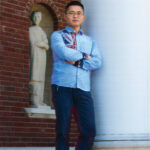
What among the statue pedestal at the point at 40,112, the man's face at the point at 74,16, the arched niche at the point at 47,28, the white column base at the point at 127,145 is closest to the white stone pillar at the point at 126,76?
the white column base at the point at 127,145

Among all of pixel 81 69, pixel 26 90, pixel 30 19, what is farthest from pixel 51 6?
pixel 81 69

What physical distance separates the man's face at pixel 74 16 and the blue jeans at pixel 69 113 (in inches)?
20.1

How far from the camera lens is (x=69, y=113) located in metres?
3.44

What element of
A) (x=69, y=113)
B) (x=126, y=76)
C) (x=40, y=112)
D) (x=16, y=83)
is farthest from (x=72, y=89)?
(x=40, y=112)

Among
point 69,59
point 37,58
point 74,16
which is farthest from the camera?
point 37,58

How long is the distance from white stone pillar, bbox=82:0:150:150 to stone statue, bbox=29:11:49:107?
539cm

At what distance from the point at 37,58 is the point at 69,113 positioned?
3.94m

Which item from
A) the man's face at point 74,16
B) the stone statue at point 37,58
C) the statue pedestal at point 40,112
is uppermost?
the man's face at point 74,16

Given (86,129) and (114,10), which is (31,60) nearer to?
(86,129)

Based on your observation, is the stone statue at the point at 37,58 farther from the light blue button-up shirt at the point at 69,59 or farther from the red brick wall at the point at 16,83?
the light blue button-up shirt at the point at 69,59

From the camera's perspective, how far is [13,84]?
266 inches

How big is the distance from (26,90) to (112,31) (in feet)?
17.3

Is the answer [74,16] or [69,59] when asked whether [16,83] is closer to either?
[74,16]

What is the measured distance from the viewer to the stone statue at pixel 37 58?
7219 millimetres
